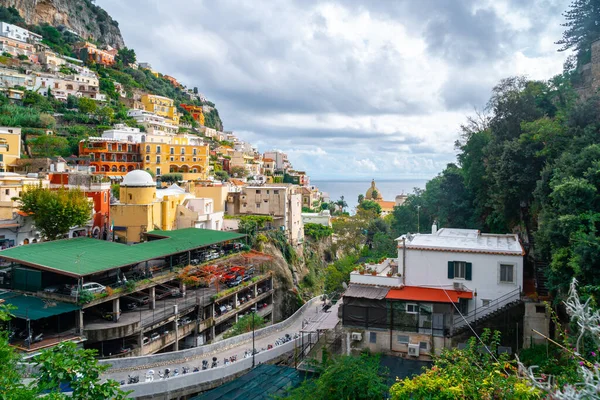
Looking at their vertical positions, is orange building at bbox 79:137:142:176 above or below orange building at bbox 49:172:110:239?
above

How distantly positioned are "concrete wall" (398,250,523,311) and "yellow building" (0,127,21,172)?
44.8 meters

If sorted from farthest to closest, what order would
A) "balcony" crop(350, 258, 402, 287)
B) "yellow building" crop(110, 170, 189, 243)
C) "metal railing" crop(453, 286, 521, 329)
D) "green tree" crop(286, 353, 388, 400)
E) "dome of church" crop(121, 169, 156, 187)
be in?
1. "dome of church" crop(121, 169, 156, 187)
2. "yellow building" crop(110, 170, 189, 243)
3. "balcony" crop(350, 258, 402, 287)
4. "metal railing" crop(453, 286, 521, 329)
5. "green tree" crop(286, 353, 388, 400)

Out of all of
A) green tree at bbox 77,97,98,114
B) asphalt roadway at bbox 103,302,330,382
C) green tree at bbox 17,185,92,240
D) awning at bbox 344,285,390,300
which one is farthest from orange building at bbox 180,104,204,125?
awning at bbox 344,285,390,300

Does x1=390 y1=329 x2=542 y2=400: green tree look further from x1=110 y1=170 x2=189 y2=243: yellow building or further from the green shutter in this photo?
x1=110 y1=170 x2=189 y2=243: yellow building

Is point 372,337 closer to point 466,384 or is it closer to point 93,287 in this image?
point 466,384

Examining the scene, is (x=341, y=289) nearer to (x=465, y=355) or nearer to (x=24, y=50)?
(x=465, y=355)

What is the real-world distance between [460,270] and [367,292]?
183 inches

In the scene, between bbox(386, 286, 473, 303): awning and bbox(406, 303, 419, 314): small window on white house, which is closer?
bbox(386, 286, 473, 303): awning

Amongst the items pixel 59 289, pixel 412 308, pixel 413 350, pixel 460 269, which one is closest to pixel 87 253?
pixel 59 289

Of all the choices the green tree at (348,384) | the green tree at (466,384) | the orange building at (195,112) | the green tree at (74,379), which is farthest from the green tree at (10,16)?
the green tree at (466,384)

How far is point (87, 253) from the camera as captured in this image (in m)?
25.5

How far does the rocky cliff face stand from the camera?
99656mm

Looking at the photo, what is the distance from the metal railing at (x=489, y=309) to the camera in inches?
762

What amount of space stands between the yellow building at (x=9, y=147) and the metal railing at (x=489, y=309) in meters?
47.4
